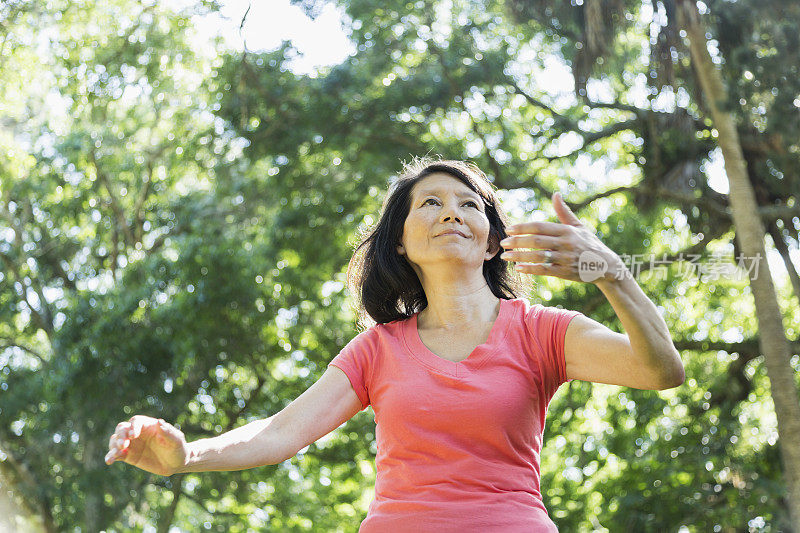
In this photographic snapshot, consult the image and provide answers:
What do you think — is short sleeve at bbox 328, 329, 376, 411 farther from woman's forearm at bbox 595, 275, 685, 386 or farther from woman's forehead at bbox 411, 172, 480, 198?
woman's forearm at bbox 595, 275, 685, 386

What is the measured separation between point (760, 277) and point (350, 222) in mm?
5799

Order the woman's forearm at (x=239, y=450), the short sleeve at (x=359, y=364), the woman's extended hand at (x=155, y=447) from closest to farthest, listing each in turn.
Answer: the woman's extended hand at (x=155, y=447) < the woman's forearm at (x=239, y=450) < the short sleeve at (x=359, y=364)

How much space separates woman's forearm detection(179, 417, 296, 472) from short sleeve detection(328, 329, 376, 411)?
22 cm

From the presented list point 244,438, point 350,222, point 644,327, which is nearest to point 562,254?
point 644,327

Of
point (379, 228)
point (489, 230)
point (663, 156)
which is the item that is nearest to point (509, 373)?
point (489, 230)

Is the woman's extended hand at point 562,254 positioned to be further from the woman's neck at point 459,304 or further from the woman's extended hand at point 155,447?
the woman's extended hand at point 155,447

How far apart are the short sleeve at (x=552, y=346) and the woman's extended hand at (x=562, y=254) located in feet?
1.29

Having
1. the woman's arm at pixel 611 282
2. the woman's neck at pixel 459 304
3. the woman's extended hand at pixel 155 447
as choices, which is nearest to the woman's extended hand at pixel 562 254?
the woman's arm at pixel 611 282

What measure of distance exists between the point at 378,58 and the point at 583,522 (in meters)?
6.52

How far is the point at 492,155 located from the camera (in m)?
10.9

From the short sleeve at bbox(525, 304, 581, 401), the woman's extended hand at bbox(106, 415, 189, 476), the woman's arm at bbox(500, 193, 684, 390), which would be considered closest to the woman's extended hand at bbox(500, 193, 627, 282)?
the woman's arm at bbox(500, 193, 684, 390)

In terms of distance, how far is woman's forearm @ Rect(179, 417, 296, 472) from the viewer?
199 centimetres

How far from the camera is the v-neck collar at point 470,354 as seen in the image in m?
2.08

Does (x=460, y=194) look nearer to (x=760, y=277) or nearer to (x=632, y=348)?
(x=632, y=348)
